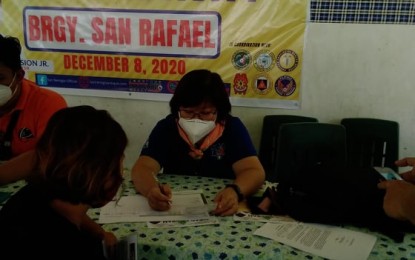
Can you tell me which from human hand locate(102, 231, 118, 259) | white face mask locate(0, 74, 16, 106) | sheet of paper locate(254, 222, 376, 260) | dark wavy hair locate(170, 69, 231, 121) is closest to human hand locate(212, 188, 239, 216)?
sheet of paper locate(254, 222, 376, 260)

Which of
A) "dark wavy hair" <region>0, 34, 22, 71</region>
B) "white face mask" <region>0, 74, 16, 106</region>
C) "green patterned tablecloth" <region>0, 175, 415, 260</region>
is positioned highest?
"dark wavy hair" <region>0, 34, 22, 71</region>

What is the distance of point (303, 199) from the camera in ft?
4.61

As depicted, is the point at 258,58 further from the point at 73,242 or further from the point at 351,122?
the point at 73,242

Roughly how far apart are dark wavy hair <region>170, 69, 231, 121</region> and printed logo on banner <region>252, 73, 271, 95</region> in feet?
3.97

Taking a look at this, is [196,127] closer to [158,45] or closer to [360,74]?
[158,45]

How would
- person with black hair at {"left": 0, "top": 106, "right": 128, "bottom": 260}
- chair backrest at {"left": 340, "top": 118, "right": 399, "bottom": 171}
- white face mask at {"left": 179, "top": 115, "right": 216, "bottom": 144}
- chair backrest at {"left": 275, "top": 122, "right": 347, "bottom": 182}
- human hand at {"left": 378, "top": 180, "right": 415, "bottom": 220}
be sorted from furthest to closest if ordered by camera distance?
1. chair backrest at {"left": 340, "top": 118, "right": 399, "bottom": 171}
2. chair backrest at {"left": 275, "top": 122, "right": 347, "bottom": 182}
3. white face mask at {"left": 179, "top": 115, "right": 216, "bottom": 144}
4. human hand at {"left": 378, "top": 180, "right": 415, "bottom": 220}
5. person with black hair at {"left": 0, "top": 106, "right": 128, "bottom": 260}

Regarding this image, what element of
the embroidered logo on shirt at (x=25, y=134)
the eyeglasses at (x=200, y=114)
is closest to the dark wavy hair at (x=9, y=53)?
the embroidered logo on shirt at (x=25, y=134)

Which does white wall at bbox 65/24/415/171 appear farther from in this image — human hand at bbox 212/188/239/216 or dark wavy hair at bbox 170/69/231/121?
human hand at bbox 212/188/239/216

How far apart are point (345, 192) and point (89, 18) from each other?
2.65 metres

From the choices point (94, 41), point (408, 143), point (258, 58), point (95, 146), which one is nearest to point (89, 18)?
point (94, 41)

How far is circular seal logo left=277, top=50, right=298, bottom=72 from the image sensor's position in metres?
2.98

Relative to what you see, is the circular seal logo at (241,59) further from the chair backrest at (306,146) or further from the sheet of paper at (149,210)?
the sheet of paper at (149,210)

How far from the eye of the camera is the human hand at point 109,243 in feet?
3.89

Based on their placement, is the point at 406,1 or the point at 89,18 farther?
the point at 89,18
